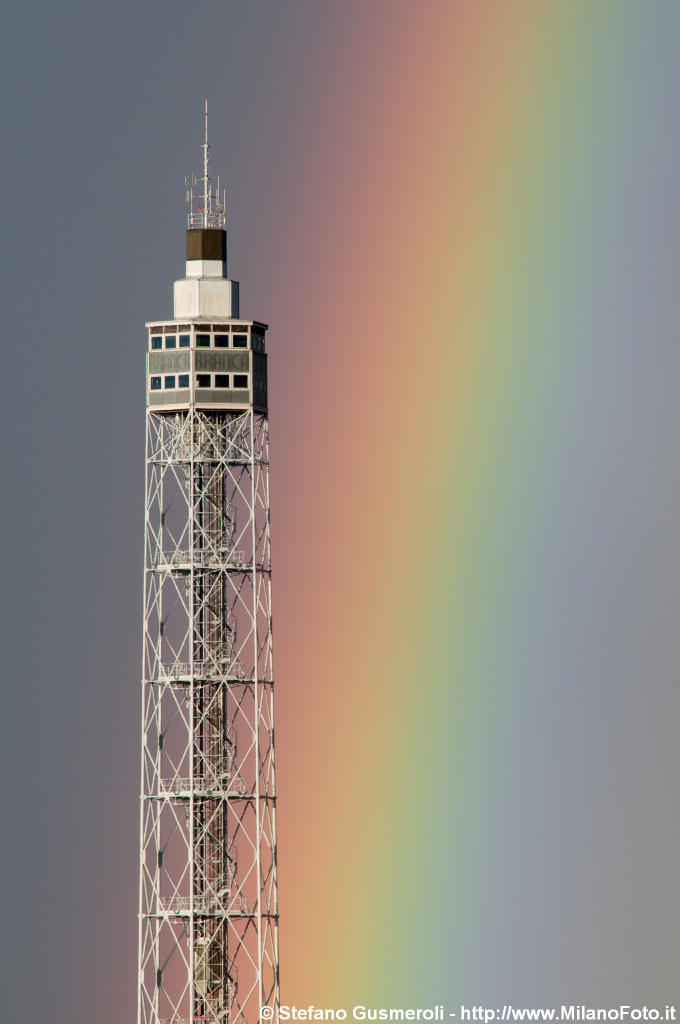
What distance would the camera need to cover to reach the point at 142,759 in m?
129

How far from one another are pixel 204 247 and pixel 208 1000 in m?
37.0

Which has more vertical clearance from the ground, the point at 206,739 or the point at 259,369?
the point at 259,369

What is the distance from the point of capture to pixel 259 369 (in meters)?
131

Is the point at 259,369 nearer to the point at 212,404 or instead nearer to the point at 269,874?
the point at 212,404

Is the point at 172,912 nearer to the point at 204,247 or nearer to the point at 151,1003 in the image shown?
the point at 151,1003

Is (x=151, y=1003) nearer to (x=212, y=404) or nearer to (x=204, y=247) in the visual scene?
(x=212, y=404)

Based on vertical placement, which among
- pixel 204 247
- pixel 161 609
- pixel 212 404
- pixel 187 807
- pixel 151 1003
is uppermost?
pixel 204 247

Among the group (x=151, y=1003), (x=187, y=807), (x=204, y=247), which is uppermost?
(x=204, y=247)

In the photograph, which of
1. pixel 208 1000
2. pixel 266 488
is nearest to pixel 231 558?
pixel 266 488

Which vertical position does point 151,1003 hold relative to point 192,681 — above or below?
below

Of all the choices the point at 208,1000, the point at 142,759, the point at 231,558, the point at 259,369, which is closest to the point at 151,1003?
the point at 208,1000

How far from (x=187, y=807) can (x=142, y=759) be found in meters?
3.30

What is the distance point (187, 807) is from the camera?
129375mm

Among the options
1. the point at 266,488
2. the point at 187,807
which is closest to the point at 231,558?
the point at 266,488
